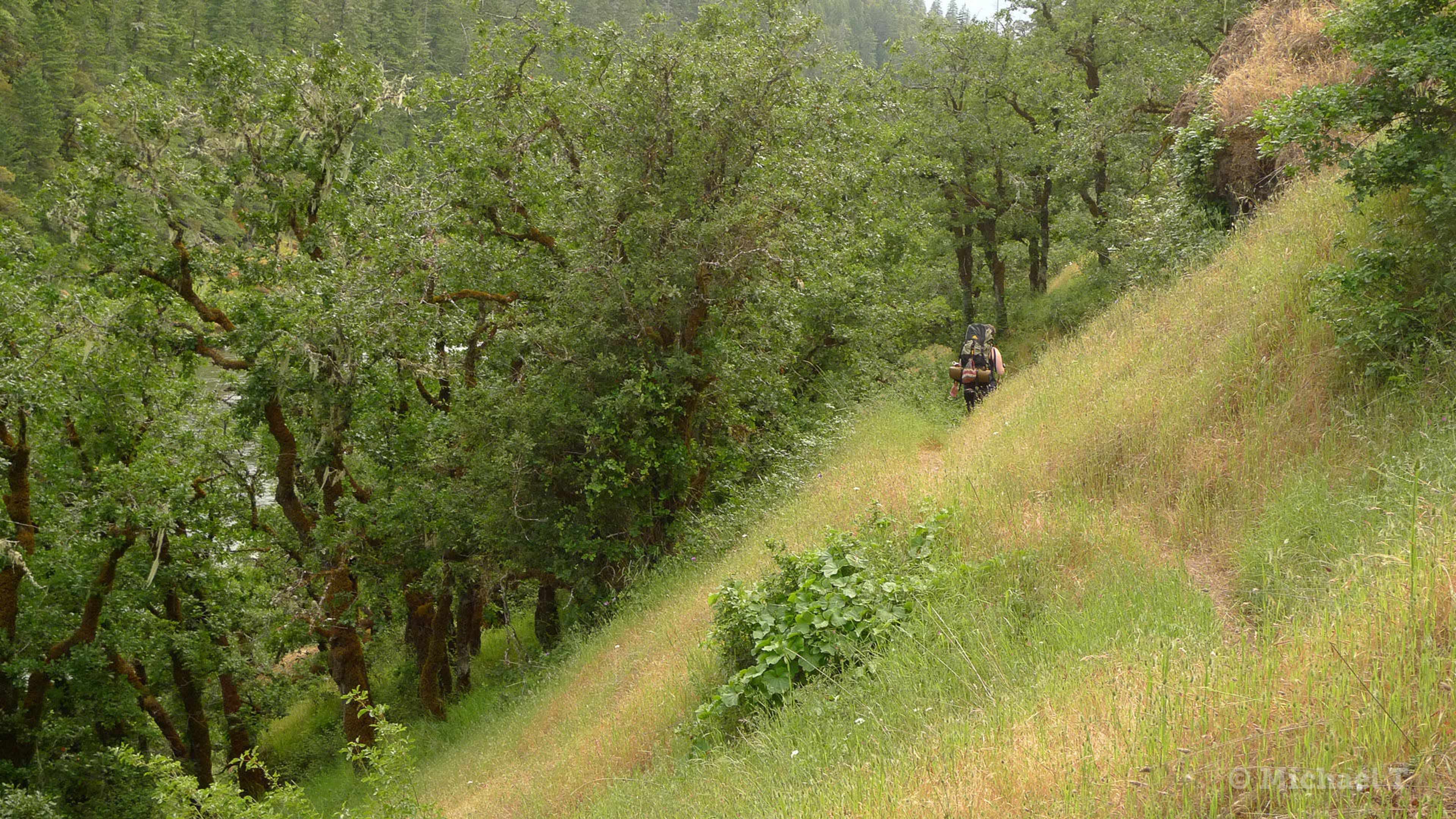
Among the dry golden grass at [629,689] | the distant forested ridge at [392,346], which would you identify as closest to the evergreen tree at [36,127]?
the distant forested ridge at [392,346]

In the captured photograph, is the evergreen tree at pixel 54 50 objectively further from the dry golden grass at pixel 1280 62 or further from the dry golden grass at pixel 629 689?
the dry golden grass at pixel 1280 62

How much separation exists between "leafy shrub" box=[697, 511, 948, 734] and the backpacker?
8463 mm

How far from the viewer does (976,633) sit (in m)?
5.25

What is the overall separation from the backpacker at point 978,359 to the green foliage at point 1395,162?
8.22m

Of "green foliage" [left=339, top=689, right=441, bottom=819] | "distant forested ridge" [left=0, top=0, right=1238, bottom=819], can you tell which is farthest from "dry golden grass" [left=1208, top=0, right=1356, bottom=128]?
"green foliage" [left=339, top=689, right=441, bottom=819]

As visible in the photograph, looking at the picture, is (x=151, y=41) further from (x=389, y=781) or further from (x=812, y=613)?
(x=812, y=613)

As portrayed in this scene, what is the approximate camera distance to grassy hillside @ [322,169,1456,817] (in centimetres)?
309

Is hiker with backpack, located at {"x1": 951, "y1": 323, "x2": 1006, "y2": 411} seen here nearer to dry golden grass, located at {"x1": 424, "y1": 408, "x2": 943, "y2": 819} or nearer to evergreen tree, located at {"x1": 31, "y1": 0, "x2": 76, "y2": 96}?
dry golden grass, located at {"x1": 424, "y1": 408, "x2": 943, "y2": 819}

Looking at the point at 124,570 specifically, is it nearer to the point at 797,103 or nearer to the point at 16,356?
the point at 16,356

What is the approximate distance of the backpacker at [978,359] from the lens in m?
15.1

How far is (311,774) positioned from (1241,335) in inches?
773

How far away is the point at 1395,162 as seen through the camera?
626cm

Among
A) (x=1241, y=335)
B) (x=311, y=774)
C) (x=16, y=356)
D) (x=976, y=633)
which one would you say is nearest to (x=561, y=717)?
(x=976, y=633)

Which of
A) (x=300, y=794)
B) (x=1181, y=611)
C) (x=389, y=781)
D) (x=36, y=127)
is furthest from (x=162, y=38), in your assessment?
(x=1181, y=611)
